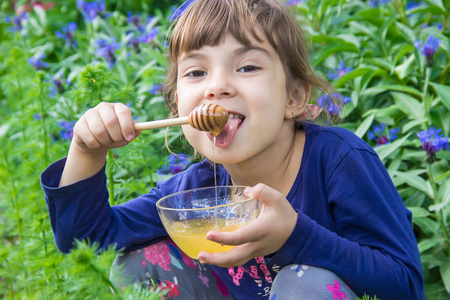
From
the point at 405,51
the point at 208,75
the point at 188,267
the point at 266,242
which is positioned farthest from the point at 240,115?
the point at 405,51

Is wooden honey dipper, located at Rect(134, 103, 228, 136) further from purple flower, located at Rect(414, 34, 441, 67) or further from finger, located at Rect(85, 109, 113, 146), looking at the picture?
purple flower, located at Rect(414, 34, 441, 67)

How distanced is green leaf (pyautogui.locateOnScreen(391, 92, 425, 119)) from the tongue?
1.23m

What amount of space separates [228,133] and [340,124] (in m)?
1.24

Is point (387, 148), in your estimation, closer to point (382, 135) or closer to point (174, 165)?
point (382, 135)

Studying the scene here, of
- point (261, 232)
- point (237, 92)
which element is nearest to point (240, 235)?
point (261, 232)

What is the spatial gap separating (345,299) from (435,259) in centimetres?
84

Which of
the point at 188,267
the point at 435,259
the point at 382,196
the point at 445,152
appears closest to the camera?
the point at 382,196

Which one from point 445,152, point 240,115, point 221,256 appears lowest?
point 445,152

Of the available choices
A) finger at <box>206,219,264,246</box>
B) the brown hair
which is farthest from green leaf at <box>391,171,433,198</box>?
finger at <box>206,219,264,246</box>

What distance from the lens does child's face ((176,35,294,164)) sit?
5.61 feet

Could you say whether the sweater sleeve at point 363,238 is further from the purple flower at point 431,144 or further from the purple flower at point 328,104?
the purple flower at point 328,104

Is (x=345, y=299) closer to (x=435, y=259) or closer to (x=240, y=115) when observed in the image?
(x=240, y=115)

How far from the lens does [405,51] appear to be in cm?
285

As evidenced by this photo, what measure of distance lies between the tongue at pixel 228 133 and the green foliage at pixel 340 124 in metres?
0.58
